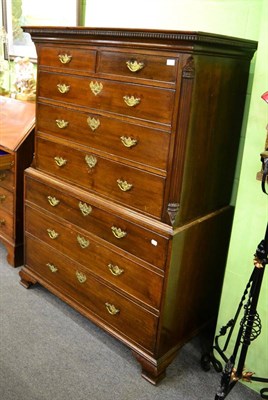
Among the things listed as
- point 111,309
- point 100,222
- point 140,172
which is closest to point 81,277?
point 111,309

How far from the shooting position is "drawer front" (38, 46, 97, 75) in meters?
1.84

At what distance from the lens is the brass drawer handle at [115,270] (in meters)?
1.90

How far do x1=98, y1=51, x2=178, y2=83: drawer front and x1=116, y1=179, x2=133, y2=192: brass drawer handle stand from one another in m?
0.46

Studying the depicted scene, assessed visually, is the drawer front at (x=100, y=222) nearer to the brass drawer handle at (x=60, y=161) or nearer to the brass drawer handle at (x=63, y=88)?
the brass drawer handle at (x=60, y=161)

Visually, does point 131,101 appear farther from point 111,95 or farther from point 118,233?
point 118,233

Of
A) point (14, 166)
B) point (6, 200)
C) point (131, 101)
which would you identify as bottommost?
point (6, 200)

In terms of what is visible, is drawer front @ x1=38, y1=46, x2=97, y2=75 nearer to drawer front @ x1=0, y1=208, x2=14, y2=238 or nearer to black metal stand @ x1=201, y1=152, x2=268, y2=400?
black metal stand @ x1=201, y1=152, x2=268, y2=400

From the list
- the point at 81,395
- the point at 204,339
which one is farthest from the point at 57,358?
the point at 204,339

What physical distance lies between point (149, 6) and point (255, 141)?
1.13 meters

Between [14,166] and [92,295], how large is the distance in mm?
1006

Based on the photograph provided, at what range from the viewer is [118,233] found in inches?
73.2

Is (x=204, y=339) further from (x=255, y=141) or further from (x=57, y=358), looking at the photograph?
(x=255, y=141)

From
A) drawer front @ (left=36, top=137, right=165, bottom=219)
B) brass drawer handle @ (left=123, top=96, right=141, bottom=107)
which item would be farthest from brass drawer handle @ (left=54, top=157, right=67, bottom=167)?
brass drawer handle @ (left=123, top=96, right=141, bottom=107)

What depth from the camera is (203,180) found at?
1.77m
